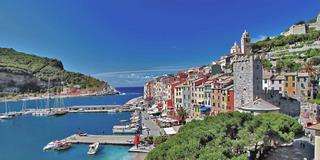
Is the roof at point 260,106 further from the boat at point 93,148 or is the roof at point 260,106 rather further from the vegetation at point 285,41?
the vegetation at point 285,41

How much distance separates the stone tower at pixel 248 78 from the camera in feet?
117

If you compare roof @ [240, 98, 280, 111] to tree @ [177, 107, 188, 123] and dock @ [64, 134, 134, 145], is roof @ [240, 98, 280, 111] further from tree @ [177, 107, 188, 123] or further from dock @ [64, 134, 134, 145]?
tree @ [177, 107, 188, 123]

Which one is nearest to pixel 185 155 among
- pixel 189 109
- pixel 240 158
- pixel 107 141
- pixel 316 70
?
pixel 240 158

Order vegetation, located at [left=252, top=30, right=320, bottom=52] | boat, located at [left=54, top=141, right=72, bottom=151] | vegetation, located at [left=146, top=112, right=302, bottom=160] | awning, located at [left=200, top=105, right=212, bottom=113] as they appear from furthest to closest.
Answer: vegetation, located at [left=252, top=30, right=320, bottom=52]
awning, located at [left=200, top=105, right=212, bottom=113]
boat, located at [left=54, top=141, right=72, bottom=151]
vegetation, located at [left=146, top=112, right=302, bottom=160]

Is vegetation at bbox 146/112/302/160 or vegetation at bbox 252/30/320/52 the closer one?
vegetation at bbox 146/112/302/160

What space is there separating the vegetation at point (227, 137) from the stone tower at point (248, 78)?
22.4ft

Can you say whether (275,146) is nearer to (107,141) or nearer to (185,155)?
(185,155)

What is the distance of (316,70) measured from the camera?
176 ft

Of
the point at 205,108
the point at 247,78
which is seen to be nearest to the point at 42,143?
the point at 205,108

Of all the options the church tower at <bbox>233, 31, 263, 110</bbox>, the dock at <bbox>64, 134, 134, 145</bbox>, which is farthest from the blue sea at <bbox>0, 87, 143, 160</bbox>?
the church tower at <bbox>233, 31, 263, 110</bbox>

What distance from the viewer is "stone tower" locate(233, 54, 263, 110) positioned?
35.8 metres

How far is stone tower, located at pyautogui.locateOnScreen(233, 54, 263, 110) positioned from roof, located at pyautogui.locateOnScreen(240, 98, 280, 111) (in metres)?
1.24

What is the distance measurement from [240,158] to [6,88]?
178892 mm

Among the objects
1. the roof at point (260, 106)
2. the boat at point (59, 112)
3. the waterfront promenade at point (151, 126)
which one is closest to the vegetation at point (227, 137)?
the roof at point (260, 106)
